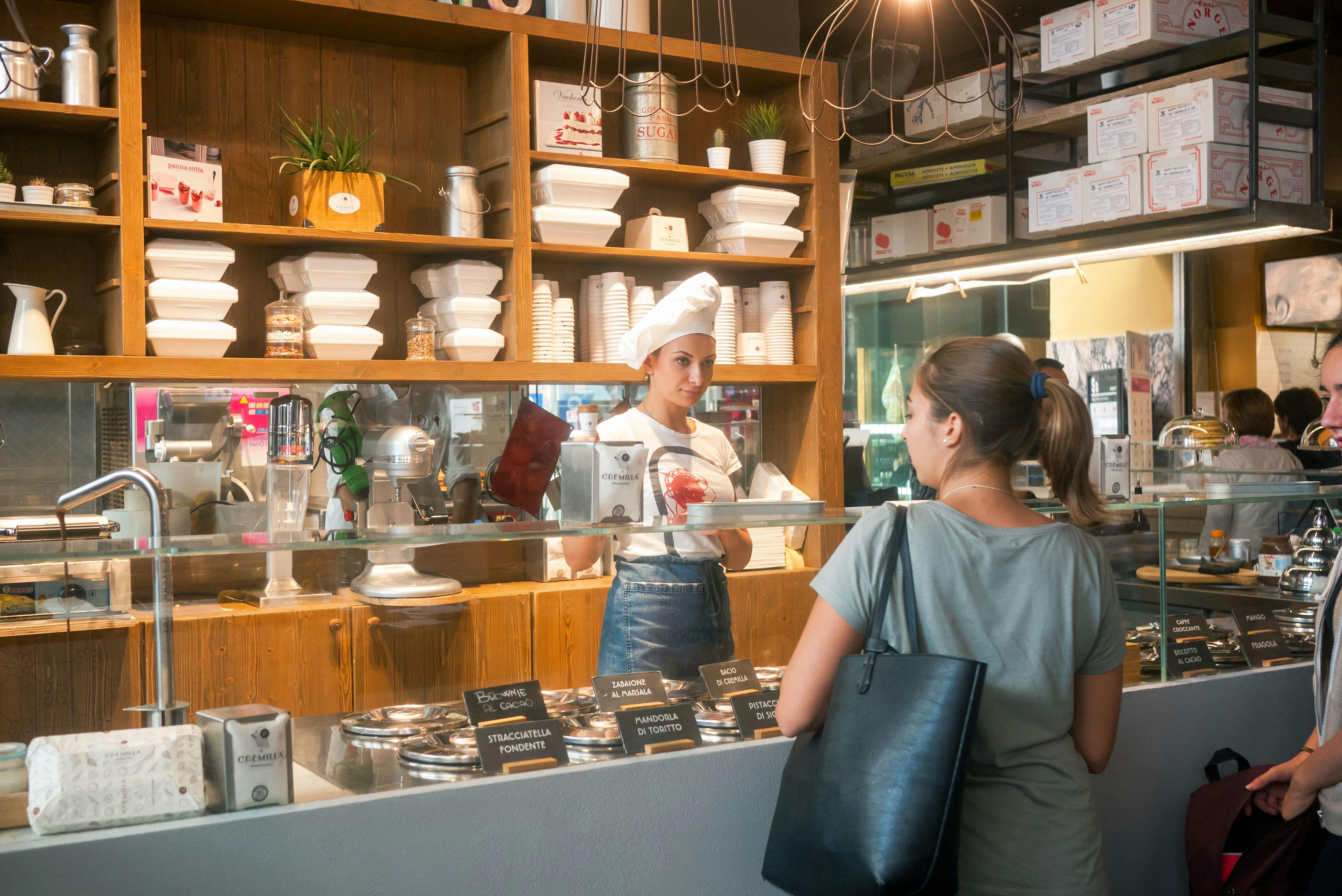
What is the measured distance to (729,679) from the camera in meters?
1.89

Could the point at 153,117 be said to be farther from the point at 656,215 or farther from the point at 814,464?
the point at 814,464

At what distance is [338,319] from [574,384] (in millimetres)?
862

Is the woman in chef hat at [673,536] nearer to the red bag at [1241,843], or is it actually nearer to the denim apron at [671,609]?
the denim apron at [671,609]

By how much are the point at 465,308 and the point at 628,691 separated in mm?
2035

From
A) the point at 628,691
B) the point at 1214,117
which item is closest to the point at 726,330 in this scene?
the point at 1214,117

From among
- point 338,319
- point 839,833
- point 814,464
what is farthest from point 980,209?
point 839,833

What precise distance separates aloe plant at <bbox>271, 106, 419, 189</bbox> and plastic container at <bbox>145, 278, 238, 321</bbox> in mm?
450

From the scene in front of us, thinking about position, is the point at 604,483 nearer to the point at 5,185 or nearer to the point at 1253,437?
the point at 5,185

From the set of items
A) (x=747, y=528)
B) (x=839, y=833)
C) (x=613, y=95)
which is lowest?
(x=839, y=833)

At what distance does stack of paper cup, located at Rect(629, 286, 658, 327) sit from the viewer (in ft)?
12.8

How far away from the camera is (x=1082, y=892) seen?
4.87 ft

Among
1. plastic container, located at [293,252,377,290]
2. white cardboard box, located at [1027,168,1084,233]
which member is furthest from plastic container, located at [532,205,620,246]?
white cardboard box, located at [1027,168,1084,233]

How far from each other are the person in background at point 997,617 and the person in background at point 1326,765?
467mm

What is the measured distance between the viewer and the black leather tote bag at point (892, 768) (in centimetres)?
132
